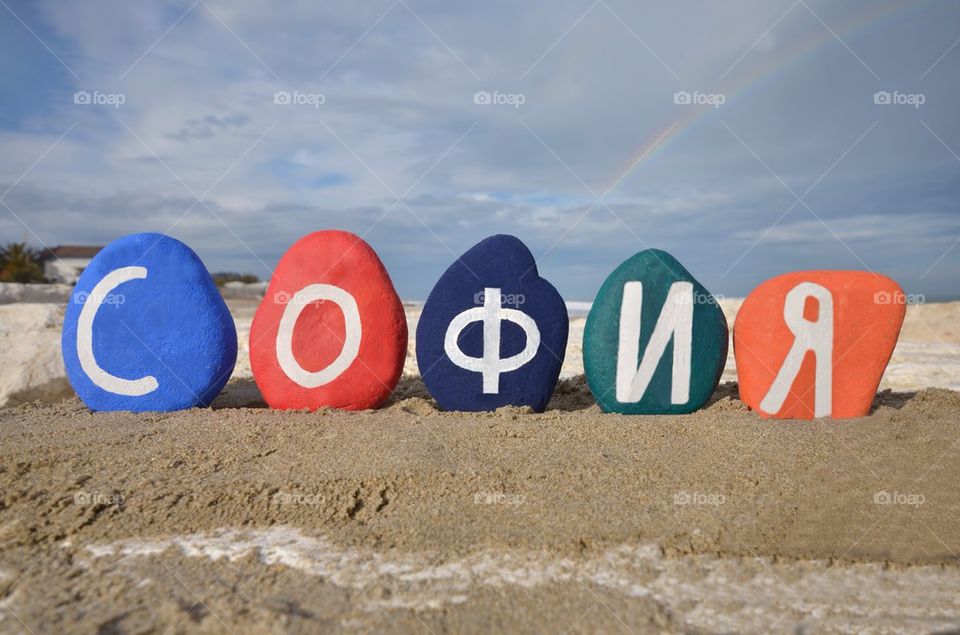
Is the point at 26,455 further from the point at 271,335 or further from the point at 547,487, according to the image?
the point at 547,487

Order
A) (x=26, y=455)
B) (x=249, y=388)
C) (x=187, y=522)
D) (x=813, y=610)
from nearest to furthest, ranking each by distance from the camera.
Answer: (x=813, y=610)
(x=187, y=522)
(x=26, y=455)
(x=249, y=388)

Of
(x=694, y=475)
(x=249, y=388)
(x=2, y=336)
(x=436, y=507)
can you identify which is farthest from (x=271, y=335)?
(x=2, y=336)

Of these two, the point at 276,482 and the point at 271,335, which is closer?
the point at 276,482

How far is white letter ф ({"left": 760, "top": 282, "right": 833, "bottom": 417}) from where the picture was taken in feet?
17.4

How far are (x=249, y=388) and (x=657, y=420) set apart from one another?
4.10 m

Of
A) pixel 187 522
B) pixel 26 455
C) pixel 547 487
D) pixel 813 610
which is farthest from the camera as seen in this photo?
pixel 26 455

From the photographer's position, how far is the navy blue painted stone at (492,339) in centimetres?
550

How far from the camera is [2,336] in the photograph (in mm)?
7469

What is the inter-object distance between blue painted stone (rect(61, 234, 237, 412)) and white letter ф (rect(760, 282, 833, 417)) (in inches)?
163
